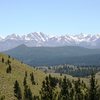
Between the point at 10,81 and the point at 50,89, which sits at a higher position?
the point at 50,89

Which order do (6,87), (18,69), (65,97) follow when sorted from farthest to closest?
(18,69) → (6,87) → (65,97)

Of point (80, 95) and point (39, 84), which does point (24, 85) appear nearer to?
point (39, 84)

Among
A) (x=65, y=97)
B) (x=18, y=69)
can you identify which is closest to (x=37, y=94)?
(x=18, y=69)

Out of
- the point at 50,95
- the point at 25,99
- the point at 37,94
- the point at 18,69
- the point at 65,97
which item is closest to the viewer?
the point at 50,95

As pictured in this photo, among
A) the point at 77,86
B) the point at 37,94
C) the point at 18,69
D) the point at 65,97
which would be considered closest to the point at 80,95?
the point at 77,86

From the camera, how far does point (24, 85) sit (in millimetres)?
170375

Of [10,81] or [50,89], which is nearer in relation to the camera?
[50,89]

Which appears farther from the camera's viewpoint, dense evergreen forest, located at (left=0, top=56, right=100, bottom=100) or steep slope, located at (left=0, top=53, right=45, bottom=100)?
steep slope, located at (left=0, top=53, right=45, bottom=100)

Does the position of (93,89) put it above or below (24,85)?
above

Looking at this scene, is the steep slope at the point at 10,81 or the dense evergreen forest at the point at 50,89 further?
the steep slope at the point at 10,81

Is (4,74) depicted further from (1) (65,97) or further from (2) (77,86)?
(1) (65,97)

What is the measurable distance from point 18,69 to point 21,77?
14.5 m

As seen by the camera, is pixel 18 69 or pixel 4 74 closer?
pixel 4 74

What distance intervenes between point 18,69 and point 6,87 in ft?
132
